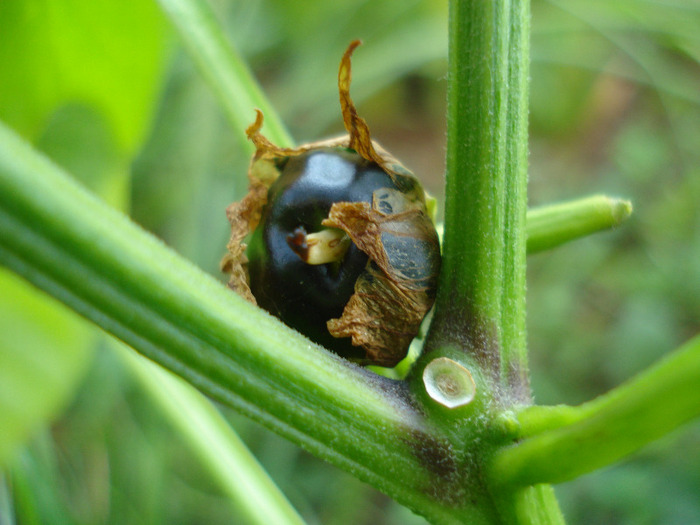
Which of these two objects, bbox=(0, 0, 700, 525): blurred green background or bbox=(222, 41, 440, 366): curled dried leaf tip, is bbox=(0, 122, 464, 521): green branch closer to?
bbox=(222, 41, 440, 366): curled dried leaf tip

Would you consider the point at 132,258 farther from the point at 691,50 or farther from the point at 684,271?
the point at 691,50

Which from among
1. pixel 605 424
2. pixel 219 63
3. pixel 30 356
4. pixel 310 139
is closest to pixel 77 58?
pixel 219 63

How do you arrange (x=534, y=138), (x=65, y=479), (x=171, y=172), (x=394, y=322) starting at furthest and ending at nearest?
(x=534, y=138)
(x=171, y=172)
(x=65, y=479)
(x=394, y=322)

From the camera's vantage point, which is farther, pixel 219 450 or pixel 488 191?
pixel 219 450

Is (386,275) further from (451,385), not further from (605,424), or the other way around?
(605,424)

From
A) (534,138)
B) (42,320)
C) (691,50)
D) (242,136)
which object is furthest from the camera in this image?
(534,138)

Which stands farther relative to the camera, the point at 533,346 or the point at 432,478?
the point at 533,346

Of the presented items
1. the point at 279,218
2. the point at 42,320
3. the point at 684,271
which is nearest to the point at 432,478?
the point at 279,218

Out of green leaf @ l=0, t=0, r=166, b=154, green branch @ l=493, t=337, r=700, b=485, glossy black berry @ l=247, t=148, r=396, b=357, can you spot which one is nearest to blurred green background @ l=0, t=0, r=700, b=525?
green leaf @ l=0, t=0, r=166, b=154
